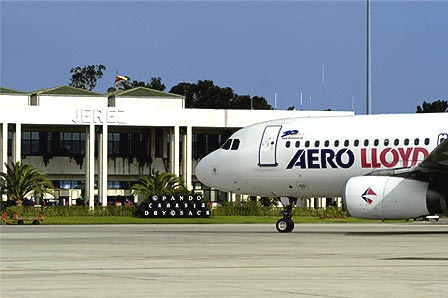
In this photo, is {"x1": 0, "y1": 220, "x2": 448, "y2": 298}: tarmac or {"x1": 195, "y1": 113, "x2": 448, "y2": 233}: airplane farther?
{"x1": 195, "y1": 113, "x2": 448, "y2": 233}: airplane

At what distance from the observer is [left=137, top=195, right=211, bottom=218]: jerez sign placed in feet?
204

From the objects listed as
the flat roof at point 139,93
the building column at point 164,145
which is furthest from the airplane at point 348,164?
the building column at point 164,145

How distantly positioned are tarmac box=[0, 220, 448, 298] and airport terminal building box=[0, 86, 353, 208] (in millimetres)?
52604

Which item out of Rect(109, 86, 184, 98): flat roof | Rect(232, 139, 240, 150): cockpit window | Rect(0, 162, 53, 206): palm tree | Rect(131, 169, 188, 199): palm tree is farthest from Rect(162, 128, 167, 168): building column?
Rect(232, 139, 240, 150): cockpit window

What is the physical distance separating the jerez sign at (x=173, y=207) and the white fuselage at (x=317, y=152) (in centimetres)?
2154

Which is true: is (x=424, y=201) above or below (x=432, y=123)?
below

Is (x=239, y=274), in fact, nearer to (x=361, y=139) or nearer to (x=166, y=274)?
(x=166, y=274)

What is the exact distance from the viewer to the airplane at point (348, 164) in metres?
33.5

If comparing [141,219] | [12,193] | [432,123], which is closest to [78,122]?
[12,193]

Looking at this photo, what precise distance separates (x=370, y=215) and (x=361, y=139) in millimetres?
3428

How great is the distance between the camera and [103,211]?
2628 inches

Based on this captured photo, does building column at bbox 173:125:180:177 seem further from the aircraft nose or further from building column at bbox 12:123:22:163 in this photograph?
the aircraft nose

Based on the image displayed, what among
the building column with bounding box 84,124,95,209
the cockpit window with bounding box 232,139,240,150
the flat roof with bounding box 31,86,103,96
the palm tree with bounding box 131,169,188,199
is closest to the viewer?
the cockpit window with bounding box 232,139,240,150

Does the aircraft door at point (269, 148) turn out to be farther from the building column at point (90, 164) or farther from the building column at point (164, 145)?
the building column at point (164, 145)
